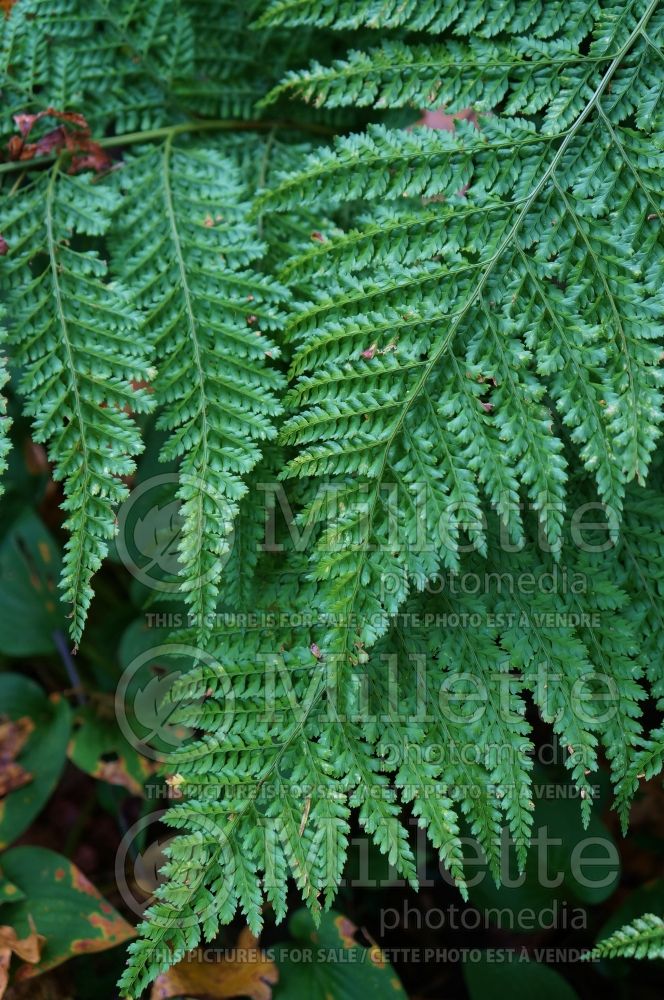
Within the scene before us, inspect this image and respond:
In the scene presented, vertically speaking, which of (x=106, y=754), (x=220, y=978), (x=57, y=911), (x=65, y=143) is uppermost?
(x=65, y=143)

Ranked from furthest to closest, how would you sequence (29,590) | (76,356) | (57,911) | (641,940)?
(29,590), (57,911), (76,356), (641,940)

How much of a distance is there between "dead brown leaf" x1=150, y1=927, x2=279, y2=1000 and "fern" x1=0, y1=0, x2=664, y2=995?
53 cm

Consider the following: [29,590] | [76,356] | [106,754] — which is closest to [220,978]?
[106,754]

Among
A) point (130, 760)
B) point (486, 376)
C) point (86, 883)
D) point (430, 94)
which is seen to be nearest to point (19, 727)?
point (130, 760)

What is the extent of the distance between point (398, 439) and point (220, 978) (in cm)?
137

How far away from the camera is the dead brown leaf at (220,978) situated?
Result: 179 cm

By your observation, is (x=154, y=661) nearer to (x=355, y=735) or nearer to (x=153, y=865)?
(x=153, y=865)

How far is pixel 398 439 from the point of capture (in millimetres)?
1429

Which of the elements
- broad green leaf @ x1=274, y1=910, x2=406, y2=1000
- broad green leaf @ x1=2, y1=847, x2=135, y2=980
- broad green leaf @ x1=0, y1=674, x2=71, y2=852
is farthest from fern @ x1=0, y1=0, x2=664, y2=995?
broad green leaf @ x1=0, y1=674, x2=71, y2=852

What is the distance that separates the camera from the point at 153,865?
2123mm

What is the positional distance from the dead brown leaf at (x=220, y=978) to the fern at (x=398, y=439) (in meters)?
0.53

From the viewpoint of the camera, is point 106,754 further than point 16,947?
Yes

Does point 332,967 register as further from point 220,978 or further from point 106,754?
point 106,754

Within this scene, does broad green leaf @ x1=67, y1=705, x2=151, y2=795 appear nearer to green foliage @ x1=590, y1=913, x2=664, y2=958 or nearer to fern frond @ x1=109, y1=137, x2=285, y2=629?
fern frond @ x1=109, y1=137, x2=285, y2=629
